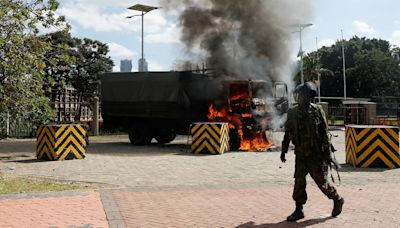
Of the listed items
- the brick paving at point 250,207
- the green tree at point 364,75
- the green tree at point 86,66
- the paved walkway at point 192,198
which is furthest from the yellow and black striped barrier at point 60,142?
the green tree at point 364,75

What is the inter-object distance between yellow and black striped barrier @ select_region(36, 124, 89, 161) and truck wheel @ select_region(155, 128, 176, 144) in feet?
16.2

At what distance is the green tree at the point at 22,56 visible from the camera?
8906 millimetres

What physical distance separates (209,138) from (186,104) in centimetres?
256

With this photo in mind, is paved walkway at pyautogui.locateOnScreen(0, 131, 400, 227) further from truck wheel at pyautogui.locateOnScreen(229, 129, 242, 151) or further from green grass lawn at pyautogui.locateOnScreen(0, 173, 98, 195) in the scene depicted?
truck wheel at pyautogui.locateOnScreen(229, 129, 242, 151)

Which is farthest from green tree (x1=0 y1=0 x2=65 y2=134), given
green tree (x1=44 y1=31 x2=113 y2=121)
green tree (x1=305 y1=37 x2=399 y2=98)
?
green tree (x1=305 y1=37 x2=399 y2=98)

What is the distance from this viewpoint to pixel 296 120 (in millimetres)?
5332

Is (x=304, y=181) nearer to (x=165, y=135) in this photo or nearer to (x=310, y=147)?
(x=310, y=147)

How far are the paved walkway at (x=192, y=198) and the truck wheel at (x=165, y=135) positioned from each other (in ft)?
18.7

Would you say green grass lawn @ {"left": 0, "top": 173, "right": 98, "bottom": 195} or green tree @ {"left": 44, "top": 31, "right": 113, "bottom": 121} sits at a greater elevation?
green tree @ {"left": 44, "top": 31, "right": 113, "bottom": 121}

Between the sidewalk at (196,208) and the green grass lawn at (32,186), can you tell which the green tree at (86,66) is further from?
the sidewalk at (196,208)

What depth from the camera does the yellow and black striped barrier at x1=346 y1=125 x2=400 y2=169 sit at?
31.4 feet

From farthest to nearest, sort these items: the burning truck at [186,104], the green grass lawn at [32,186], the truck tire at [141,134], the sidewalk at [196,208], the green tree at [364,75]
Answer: the green tree at [364,75]
the truck tire at [141,134]
the burning truck at [186,104]
the green grass lawn at [32,186]
the sidewalk at [196,208]

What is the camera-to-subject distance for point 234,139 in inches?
551

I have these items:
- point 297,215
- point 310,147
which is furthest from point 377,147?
point 297,215
